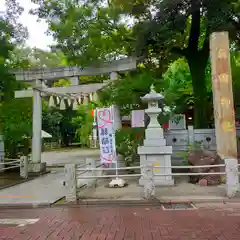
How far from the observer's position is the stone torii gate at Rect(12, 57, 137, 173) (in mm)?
12836

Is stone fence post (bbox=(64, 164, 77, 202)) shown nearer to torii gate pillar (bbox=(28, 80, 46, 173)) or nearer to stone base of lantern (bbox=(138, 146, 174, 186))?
stone base of lantern (bbox=(138, 146, 174, 186))

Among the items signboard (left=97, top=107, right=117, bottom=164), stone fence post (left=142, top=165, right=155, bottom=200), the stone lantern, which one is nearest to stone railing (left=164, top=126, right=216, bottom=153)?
the stone lantern

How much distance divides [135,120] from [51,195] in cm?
447

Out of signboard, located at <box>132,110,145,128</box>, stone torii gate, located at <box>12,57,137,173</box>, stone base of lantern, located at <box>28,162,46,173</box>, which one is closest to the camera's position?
signboard, located at <box>132,110,145,128</box>

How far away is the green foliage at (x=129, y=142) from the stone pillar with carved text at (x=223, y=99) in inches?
128

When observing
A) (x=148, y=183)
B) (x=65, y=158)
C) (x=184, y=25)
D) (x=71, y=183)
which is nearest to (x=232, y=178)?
(x=148, y=183)

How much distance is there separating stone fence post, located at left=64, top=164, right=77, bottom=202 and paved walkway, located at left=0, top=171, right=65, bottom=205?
522 mm

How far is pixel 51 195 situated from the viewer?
29.5 feet

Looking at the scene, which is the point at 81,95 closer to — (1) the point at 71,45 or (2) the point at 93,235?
(1) the point at 71,45

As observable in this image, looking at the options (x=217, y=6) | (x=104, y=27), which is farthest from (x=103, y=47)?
(x=217, y=6)

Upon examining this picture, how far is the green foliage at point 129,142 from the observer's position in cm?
1191

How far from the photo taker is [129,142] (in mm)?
12086

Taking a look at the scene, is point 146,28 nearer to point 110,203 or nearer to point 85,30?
point 85,30

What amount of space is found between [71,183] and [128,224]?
2.71 metres
